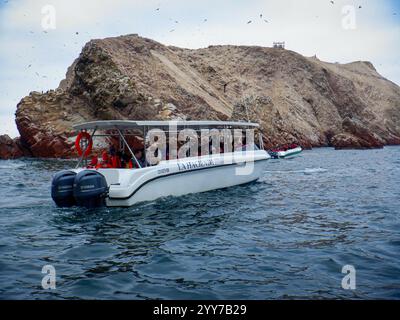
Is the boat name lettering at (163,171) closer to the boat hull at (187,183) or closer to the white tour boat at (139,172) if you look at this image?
the white tour boat at (139,172)

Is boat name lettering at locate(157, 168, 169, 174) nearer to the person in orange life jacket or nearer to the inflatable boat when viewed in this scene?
the person in orange life jacket

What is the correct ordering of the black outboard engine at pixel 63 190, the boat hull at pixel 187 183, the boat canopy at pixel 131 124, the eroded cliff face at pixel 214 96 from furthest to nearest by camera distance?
the eroded cliff face at pixel 214 96 → the boat canopy at pixel 131 124 → the boat hull at pixel 187 183 → the black outboard engine at pixel 63 190

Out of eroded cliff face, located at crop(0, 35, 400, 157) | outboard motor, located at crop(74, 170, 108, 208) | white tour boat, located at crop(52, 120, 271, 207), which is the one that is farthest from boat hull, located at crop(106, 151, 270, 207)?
eroded cliff face, located at crop(0, 35, 400, 157)

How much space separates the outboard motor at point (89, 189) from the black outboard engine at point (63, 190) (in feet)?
1.26

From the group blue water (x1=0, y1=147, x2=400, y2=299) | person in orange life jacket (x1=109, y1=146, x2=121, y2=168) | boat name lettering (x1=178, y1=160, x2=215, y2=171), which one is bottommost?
blue water (x1=0, y1=147, x2=400, y2=299)

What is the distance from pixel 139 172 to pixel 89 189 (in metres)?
1.60

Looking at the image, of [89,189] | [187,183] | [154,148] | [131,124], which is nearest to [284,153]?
[187,183]

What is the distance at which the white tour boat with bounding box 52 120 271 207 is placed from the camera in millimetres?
11297

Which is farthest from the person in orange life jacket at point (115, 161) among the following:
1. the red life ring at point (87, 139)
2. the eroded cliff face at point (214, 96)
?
the eroded cliff face at point (214, 96)

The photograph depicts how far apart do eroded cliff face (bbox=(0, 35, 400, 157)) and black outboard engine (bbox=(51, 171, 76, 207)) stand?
16.0 metres

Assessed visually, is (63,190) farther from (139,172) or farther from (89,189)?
(139,172)

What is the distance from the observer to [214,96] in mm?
63969

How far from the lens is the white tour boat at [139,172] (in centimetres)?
1130
